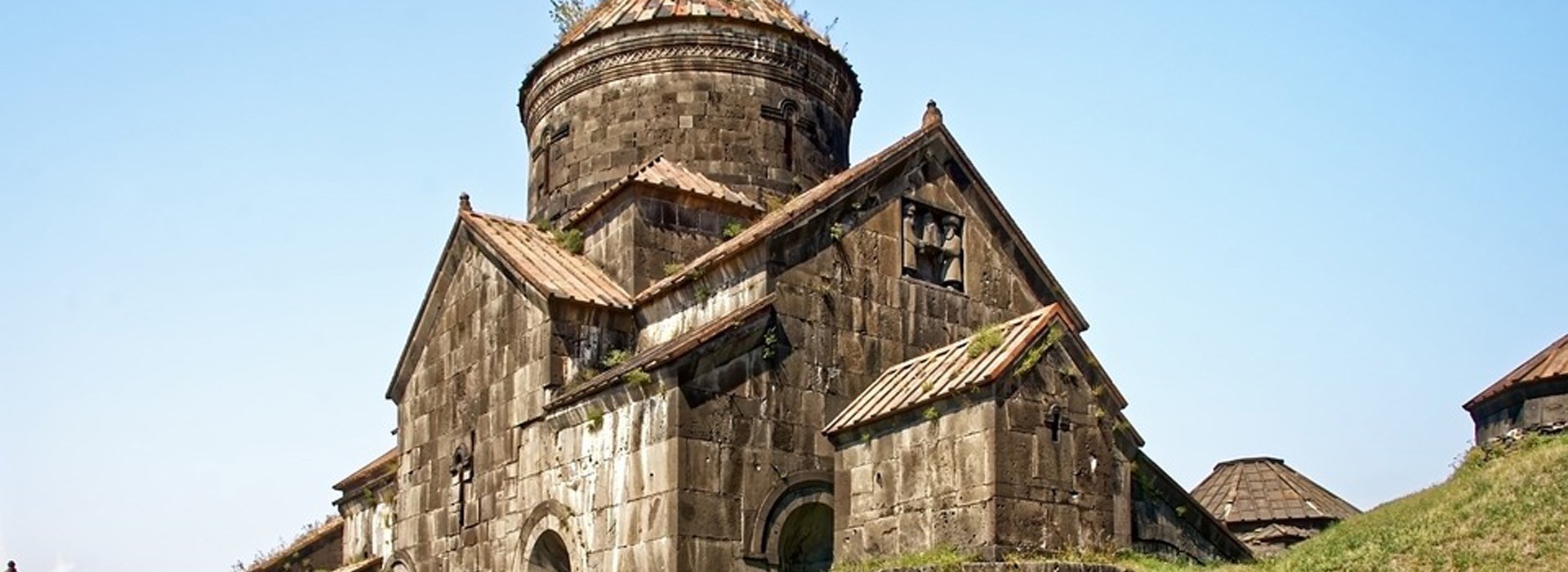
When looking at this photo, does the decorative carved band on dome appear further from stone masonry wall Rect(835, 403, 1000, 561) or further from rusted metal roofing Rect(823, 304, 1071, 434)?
stone masonry wall Rect(835, 403, 1000, 561)

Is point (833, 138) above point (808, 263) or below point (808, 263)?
above

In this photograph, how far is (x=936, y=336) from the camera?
458 inches

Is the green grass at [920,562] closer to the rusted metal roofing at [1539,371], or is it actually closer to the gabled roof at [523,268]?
the gabled roof at [523,268]

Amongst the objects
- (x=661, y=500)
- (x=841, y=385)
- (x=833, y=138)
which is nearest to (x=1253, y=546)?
(x=833, y=138)

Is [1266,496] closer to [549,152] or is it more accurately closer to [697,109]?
[697,109]

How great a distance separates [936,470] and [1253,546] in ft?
29.0

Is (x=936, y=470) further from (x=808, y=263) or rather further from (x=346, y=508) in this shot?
(x=346, y=508)

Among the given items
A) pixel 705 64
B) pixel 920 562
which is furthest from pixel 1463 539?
pixel 705 64

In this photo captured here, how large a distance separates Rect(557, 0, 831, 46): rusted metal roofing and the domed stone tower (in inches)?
0.7

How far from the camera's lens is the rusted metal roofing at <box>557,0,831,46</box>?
14211 mm

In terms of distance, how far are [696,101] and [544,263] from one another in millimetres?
2444

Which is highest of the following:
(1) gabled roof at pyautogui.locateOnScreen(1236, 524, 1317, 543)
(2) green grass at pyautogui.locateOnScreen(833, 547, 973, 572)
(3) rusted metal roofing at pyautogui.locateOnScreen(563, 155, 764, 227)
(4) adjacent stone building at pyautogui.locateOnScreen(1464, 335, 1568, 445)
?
(3) rusted metal roofing at pyautogui.locateOnScreen(563, 155, 764, 227)

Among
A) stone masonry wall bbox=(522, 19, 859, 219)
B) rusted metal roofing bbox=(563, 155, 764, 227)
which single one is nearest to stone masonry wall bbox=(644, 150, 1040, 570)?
rusted metal roofing bbox=(563, 155, 764, 227)

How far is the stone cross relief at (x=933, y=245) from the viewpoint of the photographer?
38.3ft
